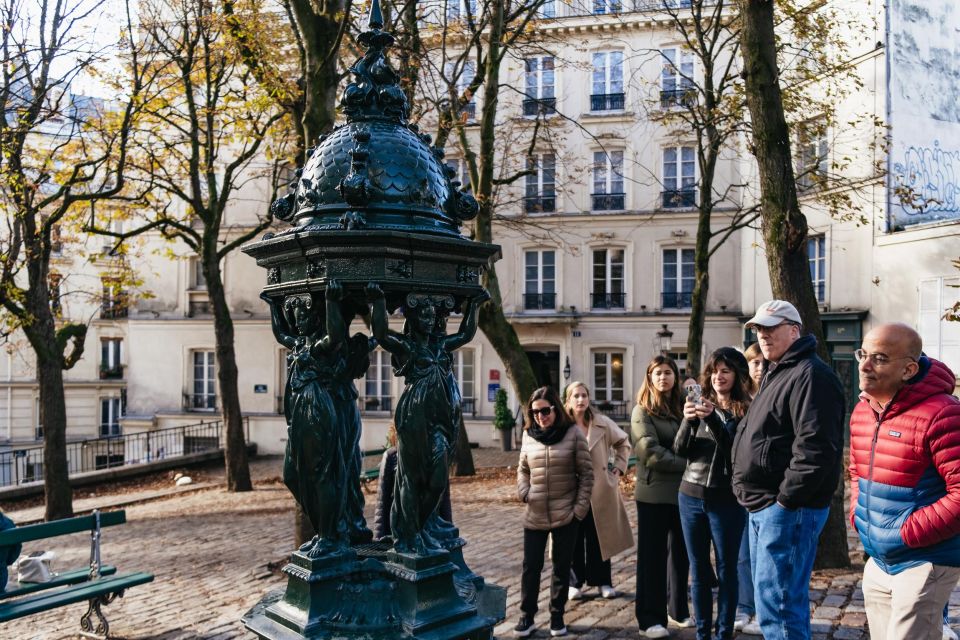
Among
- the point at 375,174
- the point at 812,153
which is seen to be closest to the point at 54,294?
the point at 375,174

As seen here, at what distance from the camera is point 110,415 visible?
118ft

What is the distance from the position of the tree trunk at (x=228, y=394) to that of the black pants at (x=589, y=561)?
1121 centimetres

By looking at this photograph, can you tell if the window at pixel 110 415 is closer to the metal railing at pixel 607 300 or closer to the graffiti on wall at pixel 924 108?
the metal railing at pixel 607 300

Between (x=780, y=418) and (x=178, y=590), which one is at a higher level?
(x=780, y=418)

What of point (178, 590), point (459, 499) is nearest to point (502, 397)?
point (459, 499)

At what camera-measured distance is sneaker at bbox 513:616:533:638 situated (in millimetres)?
5855

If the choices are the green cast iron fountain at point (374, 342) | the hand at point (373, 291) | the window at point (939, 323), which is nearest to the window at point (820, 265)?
the window at point (939, 323)

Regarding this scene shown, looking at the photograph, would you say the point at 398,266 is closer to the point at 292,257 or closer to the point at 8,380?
the point at 292,257

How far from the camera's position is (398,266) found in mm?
3273

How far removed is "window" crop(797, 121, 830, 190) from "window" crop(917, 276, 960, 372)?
11.7ft

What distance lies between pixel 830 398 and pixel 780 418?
293 millimetres

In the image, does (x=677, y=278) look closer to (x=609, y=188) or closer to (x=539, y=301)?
(x=609, y=188)

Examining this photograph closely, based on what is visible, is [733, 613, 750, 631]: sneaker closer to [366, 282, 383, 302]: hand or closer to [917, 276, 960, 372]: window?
[366, 282, 383, 302]: hand

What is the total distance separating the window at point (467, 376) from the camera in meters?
26.8
